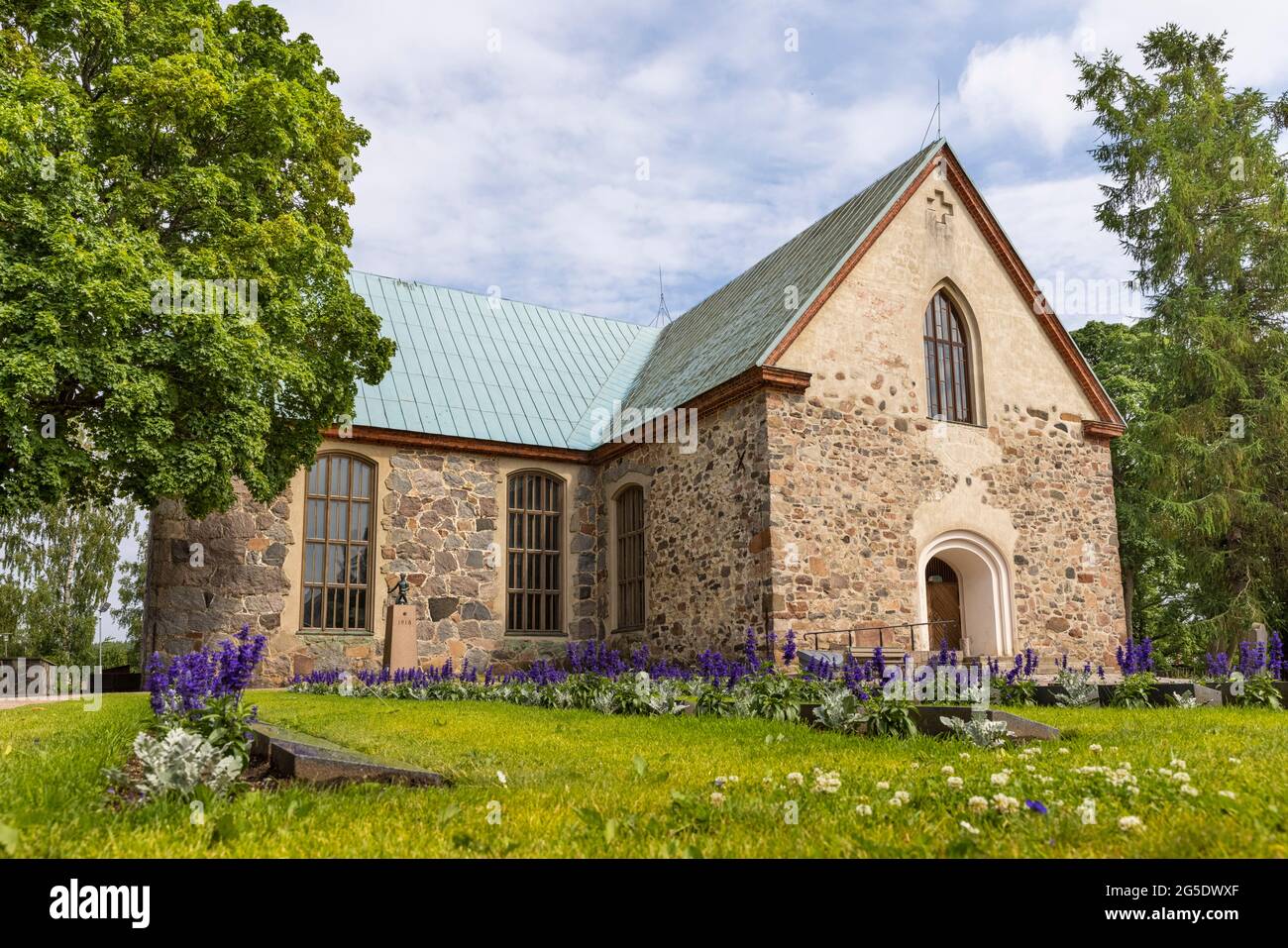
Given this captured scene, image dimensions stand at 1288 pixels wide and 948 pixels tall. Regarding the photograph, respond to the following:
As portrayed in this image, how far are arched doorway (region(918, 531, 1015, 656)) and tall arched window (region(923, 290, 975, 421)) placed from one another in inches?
85.5

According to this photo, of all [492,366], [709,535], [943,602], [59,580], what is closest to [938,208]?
[943,602]

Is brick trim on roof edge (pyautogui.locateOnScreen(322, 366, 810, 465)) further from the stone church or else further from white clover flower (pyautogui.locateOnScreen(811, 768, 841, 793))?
white clover flower (pyautogui.locateOnScreen(811, 768, 841, 793))

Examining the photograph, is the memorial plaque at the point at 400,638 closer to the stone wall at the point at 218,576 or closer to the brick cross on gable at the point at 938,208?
the stone wall at the point at 218,576

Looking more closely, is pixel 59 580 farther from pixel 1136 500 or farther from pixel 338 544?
pixel 1136 500

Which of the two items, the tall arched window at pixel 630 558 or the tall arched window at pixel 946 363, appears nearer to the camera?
the tall arched window at pixel 946 363

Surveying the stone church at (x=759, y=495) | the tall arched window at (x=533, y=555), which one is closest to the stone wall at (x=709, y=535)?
the stone church at (x=759, y=495)

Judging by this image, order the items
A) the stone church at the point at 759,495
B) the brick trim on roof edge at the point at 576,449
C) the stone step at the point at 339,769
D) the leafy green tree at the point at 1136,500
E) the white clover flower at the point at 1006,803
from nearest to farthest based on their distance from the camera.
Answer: the white clover flower at the point at 1006,803
the stone step at the point at 339,769
the brick trim on roof edge at the point at 576,449
the stone church at the point at 759,495
the leafy green tree at the point at 1136,500

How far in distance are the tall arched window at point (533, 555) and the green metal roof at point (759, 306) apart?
2639 mm

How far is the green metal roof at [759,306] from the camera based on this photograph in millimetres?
15375

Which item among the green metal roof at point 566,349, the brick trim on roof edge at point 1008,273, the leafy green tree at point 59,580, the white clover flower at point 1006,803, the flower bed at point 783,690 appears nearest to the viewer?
the white clover flower at point 1006,803
